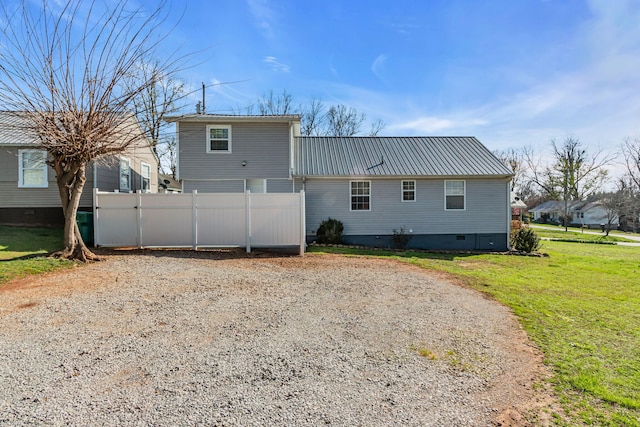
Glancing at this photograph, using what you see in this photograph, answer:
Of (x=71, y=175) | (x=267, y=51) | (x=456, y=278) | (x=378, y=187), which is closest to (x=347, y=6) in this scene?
(x=267, y=51)

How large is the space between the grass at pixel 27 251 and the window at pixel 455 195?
42.8ft

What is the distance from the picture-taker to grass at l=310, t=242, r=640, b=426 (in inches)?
113

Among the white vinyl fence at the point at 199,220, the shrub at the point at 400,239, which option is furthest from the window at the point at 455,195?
the white vinyl fence at the point at 199,220

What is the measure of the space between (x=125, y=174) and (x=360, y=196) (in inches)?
425

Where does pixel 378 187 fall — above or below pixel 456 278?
above

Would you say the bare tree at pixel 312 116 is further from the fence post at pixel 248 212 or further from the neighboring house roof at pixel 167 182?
the fence post at pixel 248 212

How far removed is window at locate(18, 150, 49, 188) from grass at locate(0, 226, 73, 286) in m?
1.76

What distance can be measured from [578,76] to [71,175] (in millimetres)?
16485

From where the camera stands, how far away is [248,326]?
4508mm

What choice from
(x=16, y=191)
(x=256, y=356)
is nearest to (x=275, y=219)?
(x=256, y=356)

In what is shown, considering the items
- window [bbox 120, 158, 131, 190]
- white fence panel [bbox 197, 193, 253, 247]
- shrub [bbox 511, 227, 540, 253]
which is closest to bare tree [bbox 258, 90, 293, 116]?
window [bbox 120, 158, 131, 190]

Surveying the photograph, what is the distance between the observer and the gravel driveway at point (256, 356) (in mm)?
2627

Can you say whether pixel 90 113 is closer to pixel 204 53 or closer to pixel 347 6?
pixel 204 53

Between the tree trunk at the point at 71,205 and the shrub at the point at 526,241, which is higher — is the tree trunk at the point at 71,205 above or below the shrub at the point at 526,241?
above
